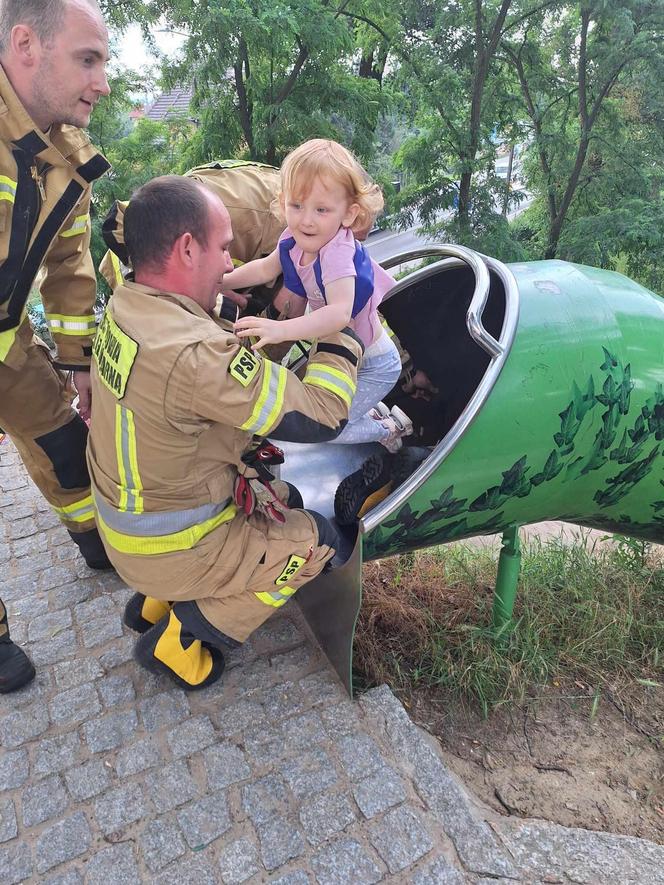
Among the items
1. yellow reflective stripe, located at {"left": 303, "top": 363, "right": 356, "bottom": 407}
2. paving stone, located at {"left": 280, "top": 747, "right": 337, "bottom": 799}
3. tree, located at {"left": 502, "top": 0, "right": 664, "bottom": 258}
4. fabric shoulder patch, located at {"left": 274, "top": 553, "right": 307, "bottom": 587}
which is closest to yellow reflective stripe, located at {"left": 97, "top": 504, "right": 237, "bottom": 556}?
fabric shoulder patch, located at {"left": 274, "top": 553, "right": 307, "bottom": 587}

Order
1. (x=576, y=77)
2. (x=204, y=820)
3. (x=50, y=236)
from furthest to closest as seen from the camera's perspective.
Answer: (x=576, y=77), (x=50, y=236), (x=204, y=820)

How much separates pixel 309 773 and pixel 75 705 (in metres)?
0.85

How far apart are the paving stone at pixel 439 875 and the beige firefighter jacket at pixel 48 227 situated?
6.66 feet

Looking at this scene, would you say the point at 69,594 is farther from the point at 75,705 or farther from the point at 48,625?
the point at 75,705

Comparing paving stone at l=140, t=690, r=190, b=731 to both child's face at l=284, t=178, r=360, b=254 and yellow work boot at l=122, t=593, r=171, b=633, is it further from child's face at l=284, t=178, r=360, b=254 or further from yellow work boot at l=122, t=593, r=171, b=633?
child's face at l=284, t=178, r=360, b=254

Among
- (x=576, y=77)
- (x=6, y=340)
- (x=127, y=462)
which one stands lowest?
(x=127, y=462)

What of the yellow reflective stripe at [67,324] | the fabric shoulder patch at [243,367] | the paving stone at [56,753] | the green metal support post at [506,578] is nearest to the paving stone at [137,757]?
the paving stone at [56,753]

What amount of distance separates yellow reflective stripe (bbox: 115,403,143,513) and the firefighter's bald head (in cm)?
37

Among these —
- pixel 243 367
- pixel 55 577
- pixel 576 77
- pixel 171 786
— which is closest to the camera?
pixel 243 367

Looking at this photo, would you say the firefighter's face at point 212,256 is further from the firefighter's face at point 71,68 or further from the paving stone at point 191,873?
the paving stone at point 191,873

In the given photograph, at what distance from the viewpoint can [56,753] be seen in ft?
6.94

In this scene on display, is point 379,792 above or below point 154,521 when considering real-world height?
below

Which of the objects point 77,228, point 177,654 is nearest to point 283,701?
point 177,654

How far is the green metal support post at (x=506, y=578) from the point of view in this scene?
2.54 metres
